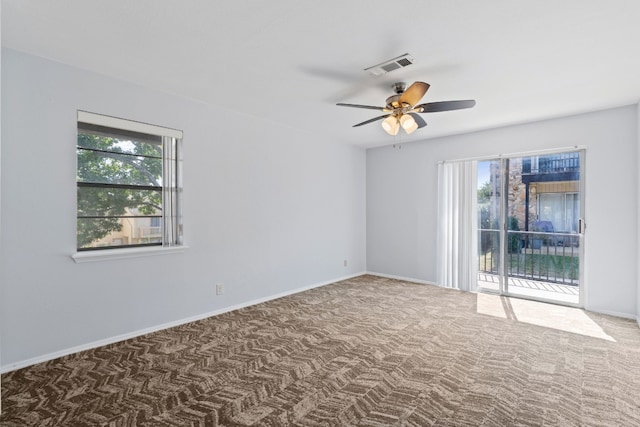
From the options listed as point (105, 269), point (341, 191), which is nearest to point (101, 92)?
point (105, 269)

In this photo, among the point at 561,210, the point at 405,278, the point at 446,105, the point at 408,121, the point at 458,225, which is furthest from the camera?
the point at 405,278

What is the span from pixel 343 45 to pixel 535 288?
4.69 metres

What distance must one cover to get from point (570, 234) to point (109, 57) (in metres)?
5.78

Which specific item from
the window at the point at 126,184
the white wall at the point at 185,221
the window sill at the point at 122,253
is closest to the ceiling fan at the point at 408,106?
the white wall at the point at 185,221

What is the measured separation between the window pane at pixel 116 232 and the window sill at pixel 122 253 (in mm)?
113

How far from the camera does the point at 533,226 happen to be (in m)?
4.73

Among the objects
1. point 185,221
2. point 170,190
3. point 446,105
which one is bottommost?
point 185,221

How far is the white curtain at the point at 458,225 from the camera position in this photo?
5090 mm

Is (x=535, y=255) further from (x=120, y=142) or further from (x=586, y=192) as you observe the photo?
(x=120, y=142)

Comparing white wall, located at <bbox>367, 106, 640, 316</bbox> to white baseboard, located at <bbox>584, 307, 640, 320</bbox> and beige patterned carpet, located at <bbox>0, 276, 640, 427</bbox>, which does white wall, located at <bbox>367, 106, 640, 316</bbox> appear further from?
beige patterned carpet, located at <bbox>0, 276, 640, 427</bbox>

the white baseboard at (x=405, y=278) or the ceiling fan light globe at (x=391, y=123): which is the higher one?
the ceiling fan light globe at (x=391, y=123)

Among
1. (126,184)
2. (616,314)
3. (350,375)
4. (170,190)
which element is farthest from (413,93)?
(616,314)

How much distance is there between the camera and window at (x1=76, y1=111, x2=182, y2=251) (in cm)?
308

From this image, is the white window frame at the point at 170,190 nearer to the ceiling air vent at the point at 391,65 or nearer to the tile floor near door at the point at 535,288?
the ceiling air vent at the point at 391,65
